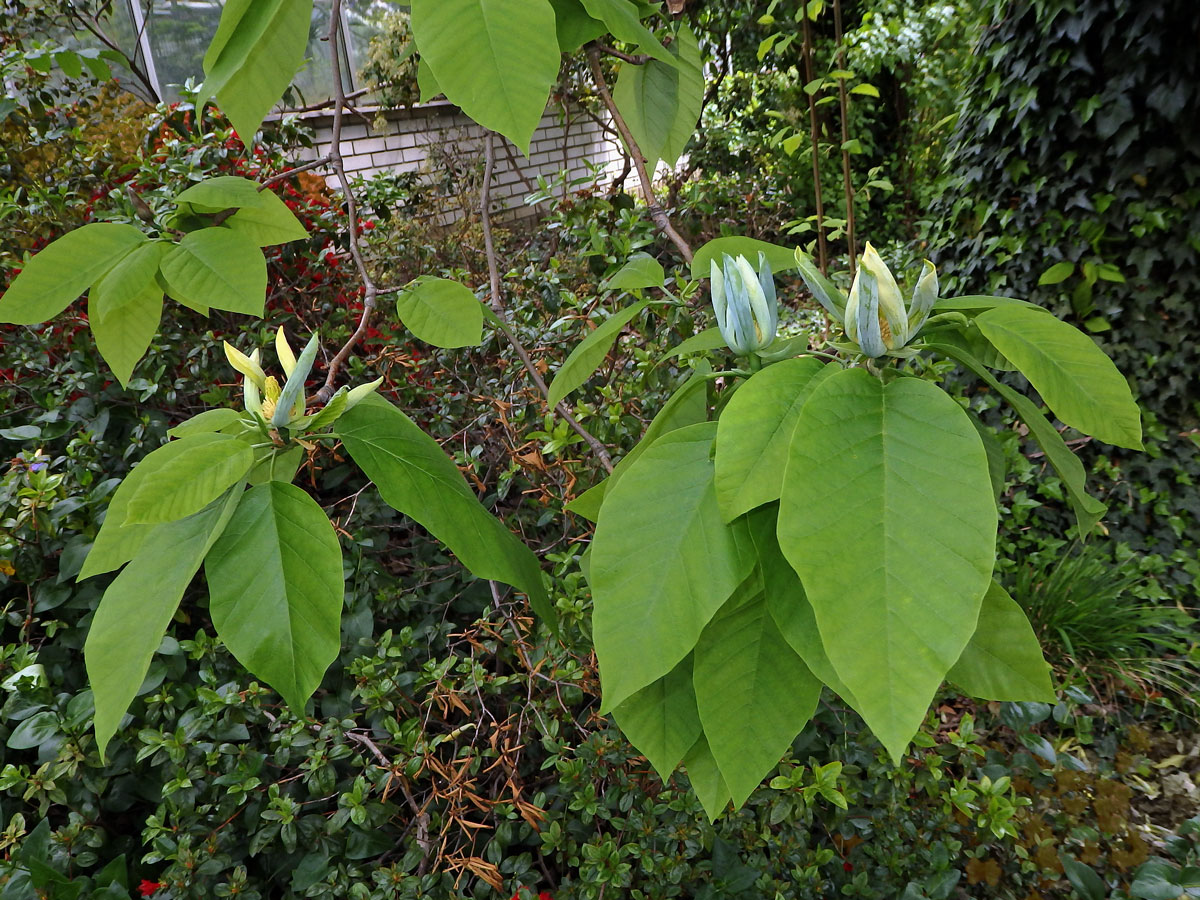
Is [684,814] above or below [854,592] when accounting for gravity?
below

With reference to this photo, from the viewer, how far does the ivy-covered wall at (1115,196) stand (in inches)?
111

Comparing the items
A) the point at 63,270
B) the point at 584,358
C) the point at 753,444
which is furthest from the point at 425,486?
the point at 63,270

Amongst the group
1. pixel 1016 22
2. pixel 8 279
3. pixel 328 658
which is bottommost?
pixel 8 279

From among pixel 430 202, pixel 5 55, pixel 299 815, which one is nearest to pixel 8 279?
pixel 5 55

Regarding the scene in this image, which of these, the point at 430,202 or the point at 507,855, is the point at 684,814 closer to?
the point at 507,855

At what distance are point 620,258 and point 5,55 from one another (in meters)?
1.89

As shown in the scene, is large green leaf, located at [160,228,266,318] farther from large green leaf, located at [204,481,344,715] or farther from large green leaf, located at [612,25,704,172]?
large green leaf, located at [612,25,704,172]

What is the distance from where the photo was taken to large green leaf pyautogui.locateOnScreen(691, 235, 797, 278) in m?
0.79

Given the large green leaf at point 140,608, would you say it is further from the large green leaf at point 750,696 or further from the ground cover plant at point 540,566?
the large green leaf at point 750,696

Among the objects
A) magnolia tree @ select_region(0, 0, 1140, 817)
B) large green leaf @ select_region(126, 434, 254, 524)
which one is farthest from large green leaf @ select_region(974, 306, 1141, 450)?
large green leaf @ select_region(126, 434, 254, 524)

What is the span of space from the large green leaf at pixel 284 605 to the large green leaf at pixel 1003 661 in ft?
1.44

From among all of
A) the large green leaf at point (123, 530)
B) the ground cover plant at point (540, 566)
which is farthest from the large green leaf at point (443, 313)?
the large green leaf at point (123, 530)

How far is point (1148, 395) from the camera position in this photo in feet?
10.3

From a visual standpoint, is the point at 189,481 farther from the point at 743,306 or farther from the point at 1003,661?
the point at 1003,661
